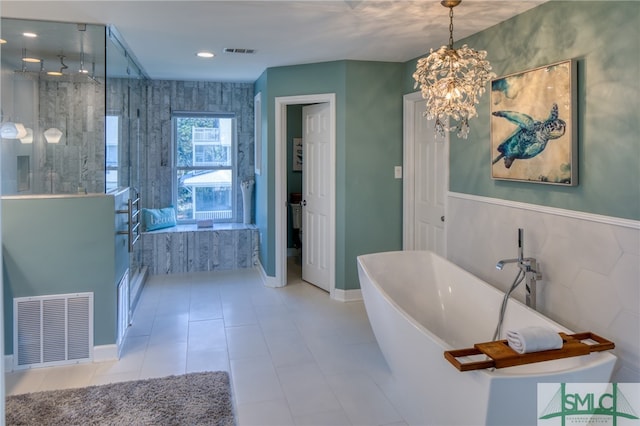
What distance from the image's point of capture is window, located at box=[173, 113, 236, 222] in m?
6.32

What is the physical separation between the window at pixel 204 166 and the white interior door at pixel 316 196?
151 centimetres

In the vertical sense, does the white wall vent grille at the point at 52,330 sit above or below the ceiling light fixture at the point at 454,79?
below

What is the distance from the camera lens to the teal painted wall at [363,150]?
4668 millimetres

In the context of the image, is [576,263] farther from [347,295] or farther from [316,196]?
[316,196]

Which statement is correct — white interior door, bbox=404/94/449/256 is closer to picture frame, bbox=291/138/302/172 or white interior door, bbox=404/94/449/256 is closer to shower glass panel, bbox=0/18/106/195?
picture frame, bbox=291/138/302/172

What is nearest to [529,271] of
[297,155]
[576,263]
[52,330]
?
[576,263]

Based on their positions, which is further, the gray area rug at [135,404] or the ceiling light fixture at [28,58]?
the ceiling light fixture at [28,58]

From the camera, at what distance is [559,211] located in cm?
277

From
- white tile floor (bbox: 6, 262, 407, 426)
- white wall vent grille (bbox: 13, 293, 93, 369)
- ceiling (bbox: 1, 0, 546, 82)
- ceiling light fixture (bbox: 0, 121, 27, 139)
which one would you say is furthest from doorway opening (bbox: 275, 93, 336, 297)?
ceiling light fixture (bbox: 0, 121, 27, 139)

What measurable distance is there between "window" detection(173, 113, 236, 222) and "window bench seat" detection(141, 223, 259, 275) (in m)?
0.36

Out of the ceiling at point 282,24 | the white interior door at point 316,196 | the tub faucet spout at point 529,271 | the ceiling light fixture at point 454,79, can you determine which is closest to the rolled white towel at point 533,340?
the tub faucet spout at point 529,271

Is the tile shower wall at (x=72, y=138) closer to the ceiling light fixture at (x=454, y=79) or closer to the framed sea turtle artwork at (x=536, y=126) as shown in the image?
the ceiling light fixture at (x=454, y=79)

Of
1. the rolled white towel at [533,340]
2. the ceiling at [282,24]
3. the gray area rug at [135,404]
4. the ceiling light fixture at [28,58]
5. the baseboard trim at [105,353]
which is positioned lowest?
the gray area rug at [135,404]

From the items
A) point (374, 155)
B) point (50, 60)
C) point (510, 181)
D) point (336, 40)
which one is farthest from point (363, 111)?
point (50, 60)
